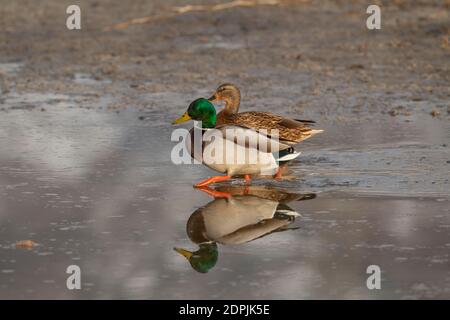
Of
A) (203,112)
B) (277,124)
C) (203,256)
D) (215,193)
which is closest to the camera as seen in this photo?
(203,256)

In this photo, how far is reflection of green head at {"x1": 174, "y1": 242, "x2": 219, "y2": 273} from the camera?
6465 mm

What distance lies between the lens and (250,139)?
8445 millimetres

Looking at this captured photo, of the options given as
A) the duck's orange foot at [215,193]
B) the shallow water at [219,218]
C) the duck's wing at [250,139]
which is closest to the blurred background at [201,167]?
the shallow water at [219,218]

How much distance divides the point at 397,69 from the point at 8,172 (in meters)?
6.21

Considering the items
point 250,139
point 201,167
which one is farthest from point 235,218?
point 201,167

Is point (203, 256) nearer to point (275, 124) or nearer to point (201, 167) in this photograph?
point (201, 167)

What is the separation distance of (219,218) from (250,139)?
1094 mm

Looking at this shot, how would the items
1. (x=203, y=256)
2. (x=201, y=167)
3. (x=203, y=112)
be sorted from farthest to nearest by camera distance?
(x=201, y=167) < (x=203, y=112) < (x=203, y=256)

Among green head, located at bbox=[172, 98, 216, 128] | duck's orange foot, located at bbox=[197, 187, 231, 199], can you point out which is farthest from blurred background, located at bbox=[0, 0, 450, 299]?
green head, located at bbox=[172, 98, 216, 128]

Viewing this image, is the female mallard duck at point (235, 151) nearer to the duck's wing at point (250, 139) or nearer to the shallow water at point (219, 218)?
the duck's wing at point (250, 139)

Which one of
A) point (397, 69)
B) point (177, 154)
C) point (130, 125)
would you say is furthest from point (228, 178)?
point (397, 69)

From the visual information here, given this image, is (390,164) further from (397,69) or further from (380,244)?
(397,69)

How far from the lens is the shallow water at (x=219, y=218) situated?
6.18m
